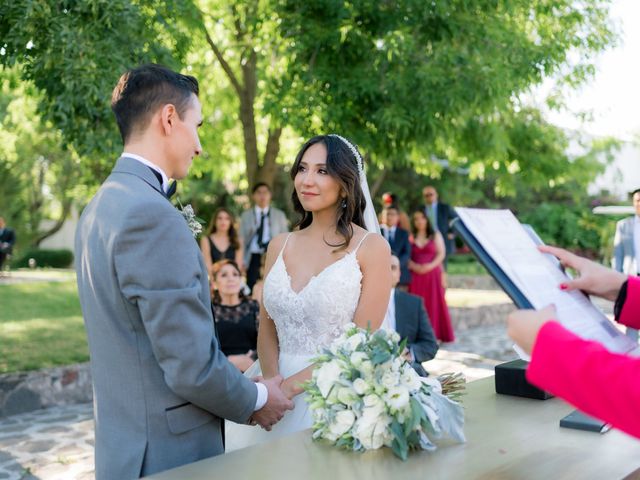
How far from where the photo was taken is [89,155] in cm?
662

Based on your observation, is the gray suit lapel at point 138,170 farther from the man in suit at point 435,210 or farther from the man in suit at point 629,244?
the man in suit at point 435,210

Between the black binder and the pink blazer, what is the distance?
430mm

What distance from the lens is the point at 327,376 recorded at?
2254 millimetres

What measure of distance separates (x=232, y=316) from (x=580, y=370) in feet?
16.3

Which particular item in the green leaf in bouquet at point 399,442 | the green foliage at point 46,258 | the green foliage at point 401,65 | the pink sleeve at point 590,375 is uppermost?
the green foliage at point 401,65

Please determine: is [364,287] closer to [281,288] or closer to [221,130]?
[281,288]

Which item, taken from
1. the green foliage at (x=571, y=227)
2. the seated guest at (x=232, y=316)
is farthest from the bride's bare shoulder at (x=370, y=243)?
the green foliage at (x=571, y=227)

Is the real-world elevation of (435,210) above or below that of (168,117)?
below

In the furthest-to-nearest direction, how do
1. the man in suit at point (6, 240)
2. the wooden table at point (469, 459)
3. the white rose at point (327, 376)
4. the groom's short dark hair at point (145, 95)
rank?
1. the man in suit at point (6, 240)
2. the groom's short dark hair at point (145, 95)
3. the white rose at point (327, 376)
4. the wooden table at point (469, 459)

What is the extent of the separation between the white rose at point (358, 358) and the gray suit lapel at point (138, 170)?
825 mm

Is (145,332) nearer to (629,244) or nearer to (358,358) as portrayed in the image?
(358,358)

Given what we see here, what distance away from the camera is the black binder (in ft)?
6.82

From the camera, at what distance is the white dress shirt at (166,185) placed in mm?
2385

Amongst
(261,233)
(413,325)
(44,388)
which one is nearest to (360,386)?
(413,325)
